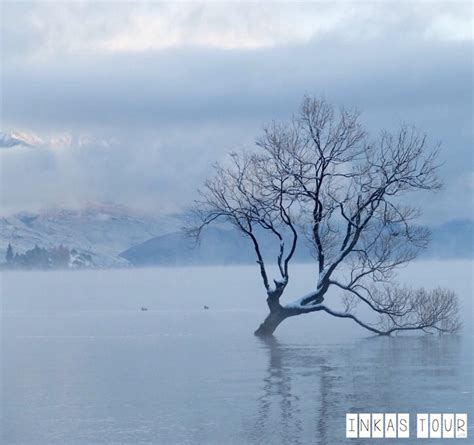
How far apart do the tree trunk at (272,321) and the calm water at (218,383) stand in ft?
1.90

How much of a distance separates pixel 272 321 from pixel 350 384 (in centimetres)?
1300

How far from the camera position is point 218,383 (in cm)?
2878

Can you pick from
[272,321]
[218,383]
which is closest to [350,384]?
[218,383]

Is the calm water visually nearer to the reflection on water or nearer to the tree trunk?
the reflection on water

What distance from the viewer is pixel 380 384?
28219 millimetres

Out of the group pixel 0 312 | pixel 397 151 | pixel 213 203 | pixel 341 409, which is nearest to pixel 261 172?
pixel 213 203

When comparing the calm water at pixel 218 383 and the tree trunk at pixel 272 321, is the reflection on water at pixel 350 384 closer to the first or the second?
the calm water at pixel 218 383

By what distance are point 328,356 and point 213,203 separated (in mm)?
7623

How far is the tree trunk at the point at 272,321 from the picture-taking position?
1564 inches

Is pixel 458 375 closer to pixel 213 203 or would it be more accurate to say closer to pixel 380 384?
pixel 380 384

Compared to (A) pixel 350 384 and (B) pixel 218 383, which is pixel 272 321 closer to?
(B) pixel 218 383

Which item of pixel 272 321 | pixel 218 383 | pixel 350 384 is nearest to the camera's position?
pixel 350 384

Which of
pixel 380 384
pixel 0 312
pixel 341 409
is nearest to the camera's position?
pixel 341 409

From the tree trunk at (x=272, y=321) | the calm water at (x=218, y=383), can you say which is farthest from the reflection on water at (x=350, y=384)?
the tree trunk at (x=272, y=321)
